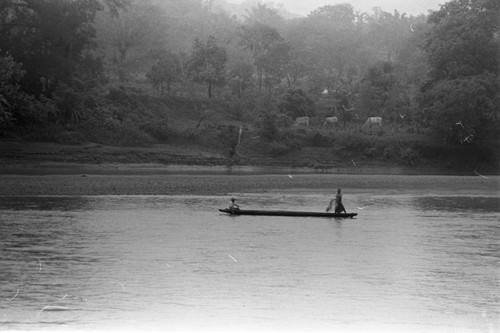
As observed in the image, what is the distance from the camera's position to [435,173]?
79.0 meters

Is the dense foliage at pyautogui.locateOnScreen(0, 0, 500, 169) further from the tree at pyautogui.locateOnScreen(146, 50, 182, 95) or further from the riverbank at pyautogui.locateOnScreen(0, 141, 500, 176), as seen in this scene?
the riverbank at pyautogui.locateOnScreen(0, 141, 500, 176)

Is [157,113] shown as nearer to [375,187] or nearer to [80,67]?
[80,67]

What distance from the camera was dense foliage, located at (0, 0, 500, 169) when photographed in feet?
243

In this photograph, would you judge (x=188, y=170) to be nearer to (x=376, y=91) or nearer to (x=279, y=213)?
(x=376, y=91)

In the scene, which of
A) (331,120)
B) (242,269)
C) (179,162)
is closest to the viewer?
(242,269)

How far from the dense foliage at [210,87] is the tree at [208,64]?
0.44ft

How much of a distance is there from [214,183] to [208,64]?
1396 inches

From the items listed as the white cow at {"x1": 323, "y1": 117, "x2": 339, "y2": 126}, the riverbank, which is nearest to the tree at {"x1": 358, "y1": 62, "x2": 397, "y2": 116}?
the white cow at {"x1": 323, "y1": 117, "x2": 339, "y2": 126}

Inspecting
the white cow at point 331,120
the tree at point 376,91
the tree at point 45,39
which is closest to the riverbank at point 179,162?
the white cow at point 331,120

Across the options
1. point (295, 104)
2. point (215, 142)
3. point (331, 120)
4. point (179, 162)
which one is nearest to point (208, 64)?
point (295, 104)

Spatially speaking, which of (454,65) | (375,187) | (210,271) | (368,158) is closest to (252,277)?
(210,271)

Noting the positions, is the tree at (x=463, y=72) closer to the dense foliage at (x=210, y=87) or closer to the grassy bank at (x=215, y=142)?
the dense foliage at (x=210, y=87)

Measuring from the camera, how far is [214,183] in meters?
61.2

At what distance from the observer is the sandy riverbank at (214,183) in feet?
181
